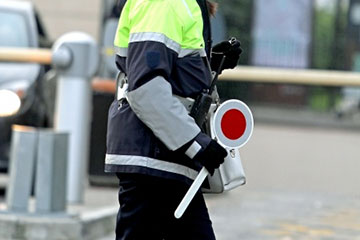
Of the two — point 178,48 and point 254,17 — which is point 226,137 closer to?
point 178,48

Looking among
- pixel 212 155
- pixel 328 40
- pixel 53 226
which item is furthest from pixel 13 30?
pixel 212 155

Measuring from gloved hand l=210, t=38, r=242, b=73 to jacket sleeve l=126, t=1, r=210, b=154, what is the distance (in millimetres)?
447

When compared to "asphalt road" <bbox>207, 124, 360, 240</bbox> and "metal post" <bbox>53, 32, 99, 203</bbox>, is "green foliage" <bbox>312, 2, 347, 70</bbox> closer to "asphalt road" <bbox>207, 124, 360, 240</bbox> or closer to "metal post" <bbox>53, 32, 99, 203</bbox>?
"asphalt road" <bbox>207, 124, 360, 240</bbox>

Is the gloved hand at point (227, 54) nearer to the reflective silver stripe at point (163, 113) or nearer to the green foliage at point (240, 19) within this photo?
the reflective silver stripe at point (163, 113)

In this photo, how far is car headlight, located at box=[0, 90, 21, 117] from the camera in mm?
8766

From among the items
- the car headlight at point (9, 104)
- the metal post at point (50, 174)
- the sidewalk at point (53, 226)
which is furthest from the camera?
the car headlight at point (9, 104)

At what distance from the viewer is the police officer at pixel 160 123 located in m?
3.86

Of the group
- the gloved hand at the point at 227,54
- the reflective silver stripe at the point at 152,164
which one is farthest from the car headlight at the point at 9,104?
the reflective silver stripe at the point at 152,164

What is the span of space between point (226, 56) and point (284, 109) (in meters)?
7.46

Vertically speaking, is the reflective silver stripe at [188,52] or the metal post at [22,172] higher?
the reflective silver stripe at [188,52]

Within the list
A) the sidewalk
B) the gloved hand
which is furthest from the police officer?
the sidewalk

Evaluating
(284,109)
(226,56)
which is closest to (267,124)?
(284,109)

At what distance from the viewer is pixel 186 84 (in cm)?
400

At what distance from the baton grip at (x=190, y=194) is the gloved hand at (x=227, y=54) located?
544 millimetres
